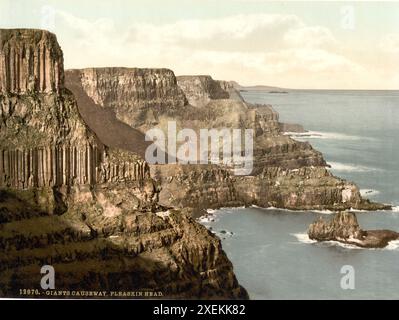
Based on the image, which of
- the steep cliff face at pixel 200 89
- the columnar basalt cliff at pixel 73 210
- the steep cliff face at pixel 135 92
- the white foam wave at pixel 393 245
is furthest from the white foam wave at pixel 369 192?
the columnar basalt cliff at pixel 73 210

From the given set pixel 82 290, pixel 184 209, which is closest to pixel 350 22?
pixel 184 209

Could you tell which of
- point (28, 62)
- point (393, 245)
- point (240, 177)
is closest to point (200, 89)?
point (240, 177)

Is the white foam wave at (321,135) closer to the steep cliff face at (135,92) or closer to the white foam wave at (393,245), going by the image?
the white foam wave at (393,245)

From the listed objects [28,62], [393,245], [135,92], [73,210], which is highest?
[28,62]

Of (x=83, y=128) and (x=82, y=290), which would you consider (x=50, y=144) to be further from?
(x=82, y=290)

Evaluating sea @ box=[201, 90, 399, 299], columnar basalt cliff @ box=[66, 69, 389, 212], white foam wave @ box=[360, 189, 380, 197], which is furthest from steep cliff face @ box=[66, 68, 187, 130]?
white foam wave @ box=[360, 189, 380, 197]

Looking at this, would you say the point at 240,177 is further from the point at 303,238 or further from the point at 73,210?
the point at 73,210
